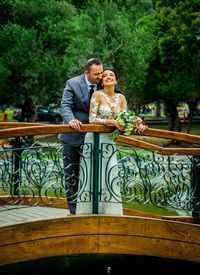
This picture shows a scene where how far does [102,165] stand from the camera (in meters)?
7.07

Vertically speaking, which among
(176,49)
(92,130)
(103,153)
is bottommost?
(103,153)

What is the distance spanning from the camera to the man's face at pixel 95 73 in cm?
720

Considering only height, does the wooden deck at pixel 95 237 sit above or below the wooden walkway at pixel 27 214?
below

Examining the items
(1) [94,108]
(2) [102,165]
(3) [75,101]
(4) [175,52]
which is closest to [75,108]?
(3) [75,101]

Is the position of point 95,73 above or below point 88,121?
above

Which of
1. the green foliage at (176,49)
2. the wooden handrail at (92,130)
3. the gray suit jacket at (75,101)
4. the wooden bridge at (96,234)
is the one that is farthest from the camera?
the green foliage at (176,49)

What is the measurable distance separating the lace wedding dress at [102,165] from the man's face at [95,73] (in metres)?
0.25

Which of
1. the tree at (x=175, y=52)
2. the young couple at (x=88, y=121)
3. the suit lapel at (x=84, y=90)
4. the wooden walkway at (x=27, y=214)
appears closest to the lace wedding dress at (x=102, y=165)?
the young couple at (x=88, y=121)

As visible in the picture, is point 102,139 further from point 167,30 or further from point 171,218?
point 167,30

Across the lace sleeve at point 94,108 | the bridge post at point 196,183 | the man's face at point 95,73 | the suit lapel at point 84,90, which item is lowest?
the bridge post at point 196,183

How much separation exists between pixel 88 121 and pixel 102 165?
705 mm

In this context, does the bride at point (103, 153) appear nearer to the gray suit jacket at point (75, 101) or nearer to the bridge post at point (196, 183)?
the gray suit jacket at point (75, 101)

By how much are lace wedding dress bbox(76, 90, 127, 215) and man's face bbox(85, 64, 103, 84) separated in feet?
0.81

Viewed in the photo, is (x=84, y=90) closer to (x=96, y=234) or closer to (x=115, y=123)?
(x=115, y=123)
